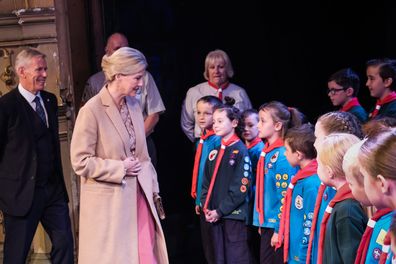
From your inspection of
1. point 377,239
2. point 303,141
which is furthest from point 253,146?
point 377,239

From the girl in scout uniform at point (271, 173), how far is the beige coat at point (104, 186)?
79 cm

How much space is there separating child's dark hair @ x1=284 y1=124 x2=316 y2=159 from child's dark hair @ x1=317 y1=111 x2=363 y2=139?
0.23 m

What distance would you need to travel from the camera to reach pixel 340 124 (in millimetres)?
3609

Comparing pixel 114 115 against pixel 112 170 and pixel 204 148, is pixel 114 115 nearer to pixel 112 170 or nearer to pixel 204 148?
pixel 112 170

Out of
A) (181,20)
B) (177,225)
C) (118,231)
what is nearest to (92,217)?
(118,231)

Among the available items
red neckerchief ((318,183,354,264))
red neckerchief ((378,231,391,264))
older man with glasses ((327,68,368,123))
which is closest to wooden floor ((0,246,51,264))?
older man with glasses ((327,68,368,123))

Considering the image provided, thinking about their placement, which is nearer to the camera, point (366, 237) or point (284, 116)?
point (366, 237)

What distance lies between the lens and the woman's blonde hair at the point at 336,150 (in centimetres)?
307

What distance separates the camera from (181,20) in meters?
6.40

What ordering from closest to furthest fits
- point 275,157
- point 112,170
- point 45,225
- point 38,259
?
point 112,170
point 275,157
point 45,225
point 38,259

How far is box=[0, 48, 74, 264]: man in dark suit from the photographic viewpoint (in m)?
4.50

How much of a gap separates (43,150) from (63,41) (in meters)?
1.13

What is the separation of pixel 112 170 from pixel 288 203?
0.91 m

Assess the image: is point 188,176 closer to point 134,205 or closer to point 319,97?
point 319,97
